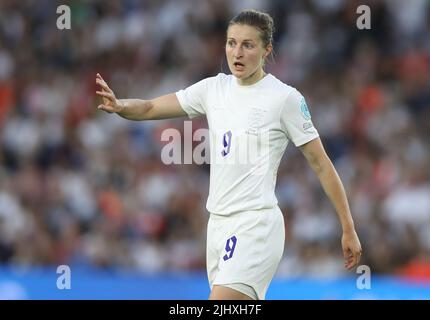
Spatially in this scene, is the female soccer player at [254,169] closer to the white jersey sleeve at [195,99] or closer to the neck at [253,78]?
the neck at [253,78]

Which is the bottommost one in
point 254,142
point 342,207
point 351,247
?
point 351,247

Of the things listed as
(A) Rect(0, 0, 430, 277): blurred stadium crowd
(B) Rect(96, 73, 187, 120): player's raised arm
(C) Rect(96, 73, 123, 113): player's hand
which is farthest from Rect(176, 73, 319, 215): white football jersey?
(A) Rect(0, 0, 430, 277): blurred stadium crowd

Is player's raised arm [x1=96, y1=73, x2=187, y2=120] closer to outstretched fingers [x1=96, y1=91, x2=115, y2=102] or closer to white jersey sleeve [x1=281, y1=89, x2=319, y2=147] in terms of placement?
outstretched fingers [x1=96, y1=91, x2=115, y2=102]

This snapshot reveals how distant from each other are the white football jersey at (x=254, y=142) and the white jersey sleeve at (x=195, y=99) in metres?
0.29

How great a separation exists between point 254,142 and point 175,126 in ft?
22.7

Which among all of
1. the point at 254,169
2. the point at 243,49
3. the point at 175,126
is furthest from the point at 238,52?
the point at 175,126

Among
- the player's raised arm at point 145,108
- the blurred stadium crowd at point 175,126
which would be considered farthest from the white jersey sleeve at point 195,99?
the blurred stadium crowd at point 175,126

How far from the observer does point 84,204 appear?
12766 millimetres

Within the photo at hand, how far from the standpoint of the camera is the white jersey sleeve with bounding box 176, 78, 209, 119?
667 centimetres

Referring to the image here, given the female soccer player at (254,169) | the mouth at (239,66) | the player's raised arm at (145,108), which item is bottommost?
the female soccer player at (254,169)

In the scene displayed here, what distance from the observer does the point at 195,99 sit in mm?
6676

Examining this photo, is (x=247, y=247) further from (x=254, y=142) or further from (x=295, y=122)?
(x=295, y=122)

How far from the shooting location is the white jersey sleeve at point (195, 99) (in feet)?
21.9
